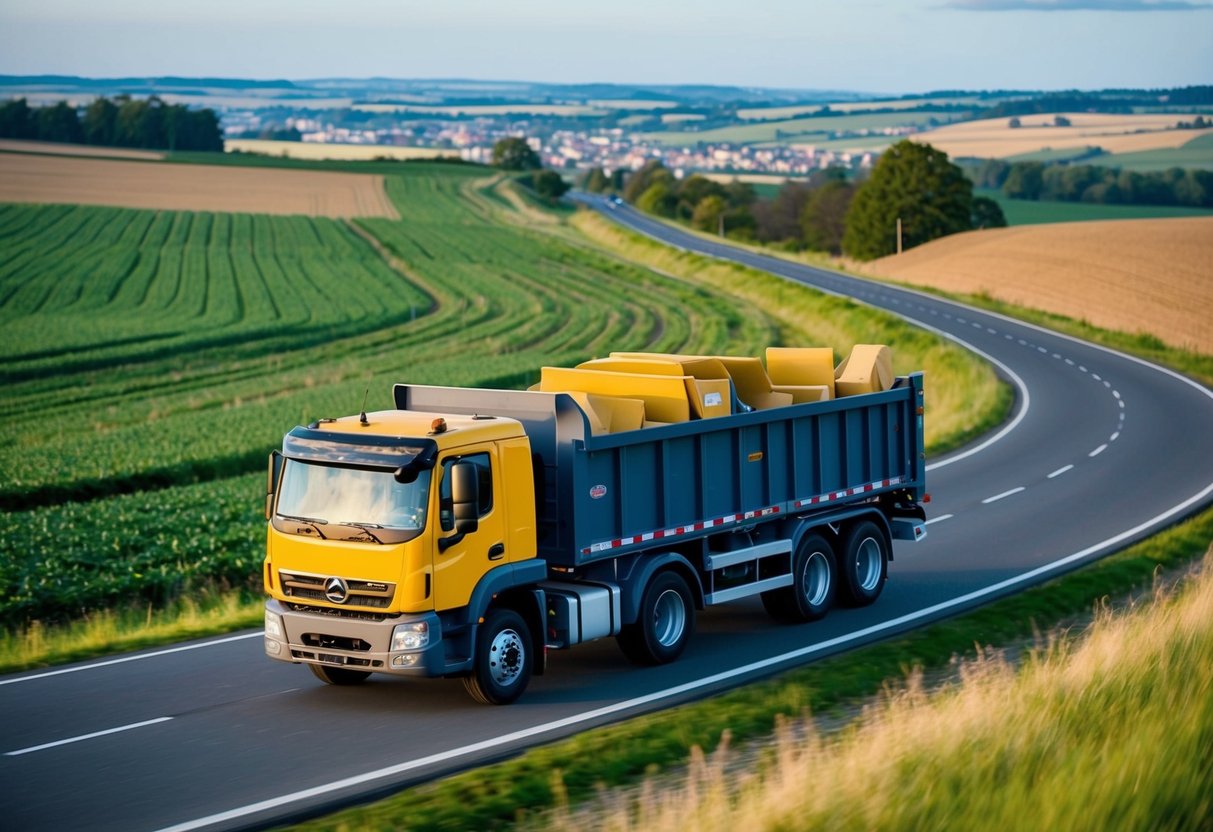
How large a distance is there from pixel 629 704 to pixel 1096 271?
59234mm

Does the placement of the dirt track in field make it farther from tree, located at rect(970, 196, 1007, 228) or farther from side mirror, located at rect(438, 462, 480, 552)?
side mirror, located at rect(438, 462, 480, 552)

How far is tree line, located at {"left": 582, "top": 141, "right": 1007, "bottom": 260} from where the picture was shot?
10538 centimetres

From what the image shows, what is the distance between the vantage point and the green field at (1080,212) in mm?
119688

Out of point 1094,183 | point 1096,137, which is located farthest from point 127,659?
point 1096,137

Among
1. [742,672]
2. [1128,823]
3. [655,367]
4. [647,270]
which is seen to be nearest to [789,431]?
[655,367]

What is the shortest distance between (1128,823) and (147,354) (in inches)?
1815

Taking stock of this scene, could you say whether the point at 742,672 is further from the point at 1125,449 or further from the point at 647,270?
the point at 647,270

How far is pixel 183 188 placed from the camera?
110 meters

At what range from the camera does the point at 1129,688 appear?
964 centimetres

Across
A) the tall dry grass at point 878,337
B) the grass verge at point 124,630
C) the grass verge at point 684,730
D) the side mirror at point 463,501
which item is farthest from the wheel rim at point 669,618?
the tall dry grass at point 878,337

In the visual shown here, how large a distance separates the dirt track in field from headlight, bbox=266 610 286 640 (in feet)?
288

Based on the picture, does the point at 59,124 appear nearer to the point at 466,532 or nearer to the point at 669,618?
the point at 669,618

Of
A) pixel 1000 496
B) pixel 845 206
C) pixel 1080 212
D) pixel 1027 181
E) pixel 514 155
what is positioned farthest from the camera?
pixel 514 155

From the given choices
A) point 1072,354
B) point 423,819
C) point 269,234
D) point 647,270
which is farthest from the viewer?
point 269,234
